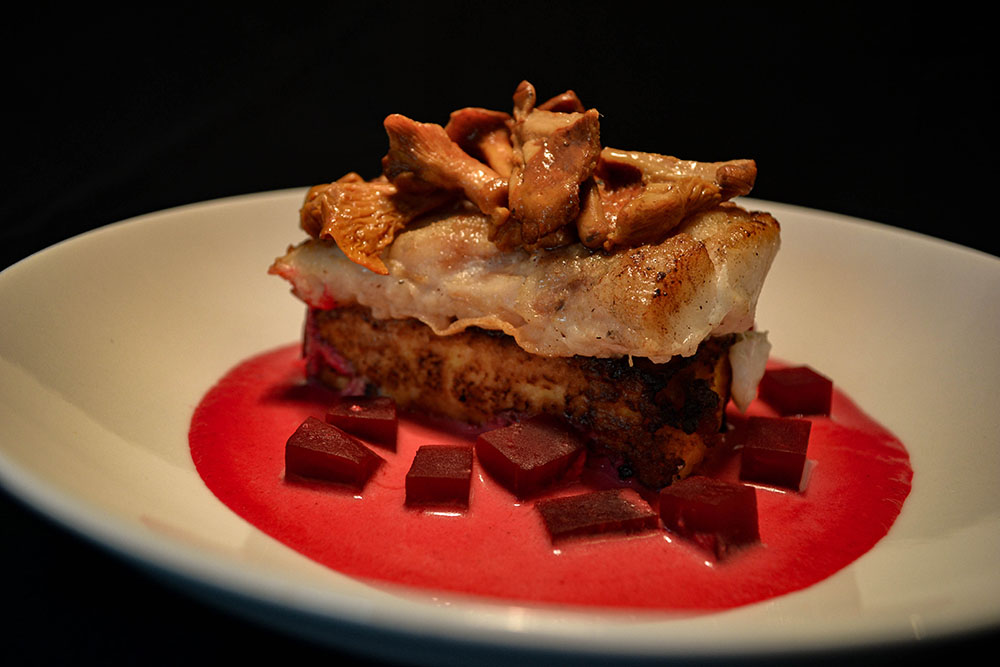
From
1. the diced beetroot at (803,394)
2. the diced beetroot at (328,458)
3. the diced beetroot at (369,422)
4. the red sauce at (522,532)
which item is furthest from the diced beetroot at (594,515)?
the diced beetroot at (803,394)

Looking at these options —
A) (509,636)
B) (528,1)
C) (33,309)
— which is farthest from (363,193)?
(528,1)

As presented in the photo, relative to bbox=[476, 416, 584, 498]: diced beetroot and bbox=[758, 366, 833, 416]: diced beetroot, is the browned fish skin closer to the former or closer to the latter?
bbox=[476, 416, 584, 498]: diced beetroot

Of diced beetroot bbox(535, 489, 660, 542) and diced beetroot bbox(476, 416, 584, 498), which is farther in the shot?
diced beetroot bbox(476, 416, 584, 498)

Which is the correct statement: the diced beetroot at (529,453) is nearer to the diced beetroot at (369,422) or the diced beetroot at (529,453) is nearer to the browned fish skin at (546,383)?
the browned fish skin at (546,383)

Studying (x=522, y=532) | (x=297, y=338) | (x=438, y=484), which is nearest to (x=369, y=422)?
(x=438, y=484)

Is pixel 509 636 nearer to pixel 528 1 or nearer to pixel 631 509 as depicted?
pixel 631 509

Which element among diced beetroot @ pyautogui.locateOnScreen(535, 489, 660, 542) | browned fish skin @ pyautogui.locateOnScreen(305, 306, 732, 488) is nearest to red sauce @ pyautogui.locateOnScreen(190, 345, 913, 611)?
diced beetroot @ pyautogui.locateOnScreen(535, 489, 660, 542)
